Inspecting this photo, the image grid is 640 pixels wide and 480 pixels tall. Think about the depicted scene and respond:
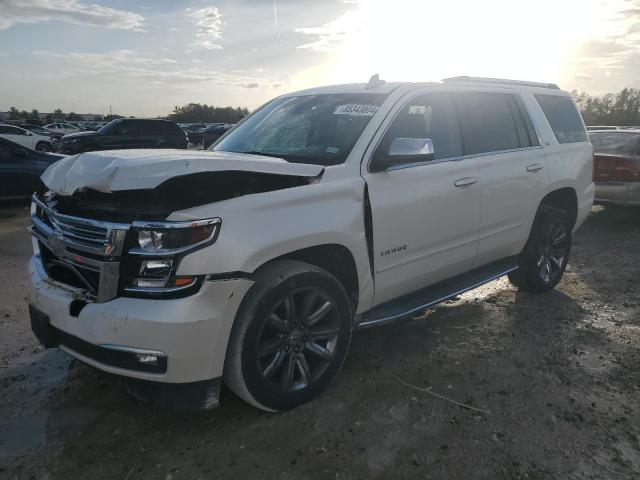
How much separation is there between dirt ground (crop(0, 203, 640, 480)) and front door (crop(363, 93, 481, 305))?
1.97 feet

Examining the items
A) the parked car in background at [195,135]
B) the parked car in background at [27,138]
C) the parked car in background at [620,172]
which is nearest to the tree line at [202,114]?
the parked car in background at [195,135]

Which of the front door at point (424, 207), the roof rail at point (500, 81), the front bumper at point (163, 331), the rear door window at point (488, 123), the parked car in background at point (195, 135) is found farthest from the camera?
the parked car in background at point (195, 135)

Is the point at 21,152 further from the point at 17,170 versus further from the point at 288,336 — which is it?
the point at 288,336

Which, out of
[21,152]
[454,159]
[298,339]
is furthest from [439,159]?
[21,152]

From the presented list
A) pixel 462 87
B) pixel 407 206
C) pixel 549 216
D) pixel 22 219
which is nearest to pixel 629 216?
pixel 549 216

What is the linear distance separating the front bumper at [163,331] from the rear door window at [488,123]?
2389 millimetres

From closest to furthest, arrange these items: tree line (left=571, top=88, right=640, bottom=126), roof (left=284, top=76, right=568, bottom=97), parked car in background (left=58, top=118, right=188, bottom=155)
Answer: roof (left=284, top=76, right=568, bottom=97), parked car in background (left=58, top=118, right=188, bottom=155), tree line (left=571, top=88, right=640, bottom=126)

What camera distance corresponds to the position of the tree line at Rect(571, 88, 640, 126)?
141 ft

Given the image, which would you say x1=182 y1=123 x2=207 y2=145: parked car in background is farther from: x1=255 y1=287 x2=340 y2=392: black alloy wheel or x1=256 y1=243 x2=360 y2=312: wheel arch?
x1=255 y1=287 x2=340 y2=392: black alloy wheel

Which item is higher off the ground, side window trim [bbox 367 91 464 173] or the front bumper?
side window trim [bbox 367 91 464 173]

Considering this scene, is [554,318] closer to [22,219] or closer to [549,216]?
[549,216]

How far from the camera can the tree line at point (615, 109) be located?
141ft

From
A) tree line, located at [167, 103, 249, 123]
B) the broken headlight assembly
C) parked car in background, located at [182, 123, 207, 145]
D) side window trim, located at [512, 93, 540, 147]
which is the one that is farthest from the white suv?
tree line, located at [167, 103, 249, 123]

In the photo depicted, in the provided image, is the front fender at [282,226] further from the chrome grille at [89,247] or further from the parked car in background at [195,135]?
the parked car in background at [195,135]
